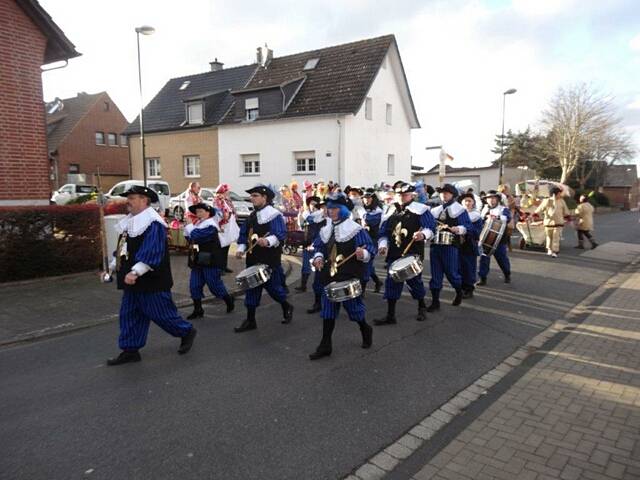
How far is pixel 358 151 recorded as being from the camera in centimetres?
2553

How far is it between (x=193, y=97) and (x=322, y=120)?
995cm

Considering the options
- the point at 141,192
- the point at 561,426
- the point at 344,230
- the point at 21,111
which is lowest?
the point at 561,426

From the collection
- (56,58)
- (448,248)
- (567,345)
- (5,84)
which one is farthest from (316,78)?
(567,345)

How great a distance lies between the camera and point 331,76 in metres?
26.6

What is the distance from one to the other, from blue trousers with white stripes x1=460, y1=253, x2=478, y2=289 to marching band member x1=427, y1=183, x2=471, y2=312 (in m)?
0.64

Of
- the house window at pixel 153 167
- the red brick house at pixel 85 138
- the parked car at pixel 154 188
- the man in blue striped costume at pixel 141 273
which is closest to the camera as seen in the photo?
the man in blue striped costume at pixel 141 273

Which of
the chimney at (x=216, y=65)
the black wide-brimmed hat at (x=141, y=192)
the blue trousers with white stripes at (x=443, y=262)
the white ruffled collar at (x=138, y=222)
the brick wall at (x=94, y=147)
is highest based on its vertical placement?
the chimney at (x=216, y=65)

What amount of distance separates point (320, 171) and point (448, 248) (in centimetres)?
1831

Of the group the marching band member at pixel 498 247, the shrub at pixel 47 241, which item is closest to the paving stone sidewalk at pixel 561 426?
the marching band member at pixel 498 247

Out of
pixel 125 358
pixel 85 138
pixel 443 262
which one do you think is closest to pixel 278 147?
pixel 443 262

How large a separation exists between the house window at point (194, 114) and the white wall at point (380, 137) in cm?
1030

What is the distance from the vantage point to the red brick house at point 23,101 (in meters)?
10.3

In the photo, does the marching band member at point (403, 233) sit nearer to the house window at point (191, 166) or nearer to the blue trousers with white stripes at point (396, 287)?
the blue trousers with white stripes at point (396, 287)

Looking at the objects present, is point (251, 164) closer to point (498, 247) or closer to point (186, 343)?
point (498, 247)
